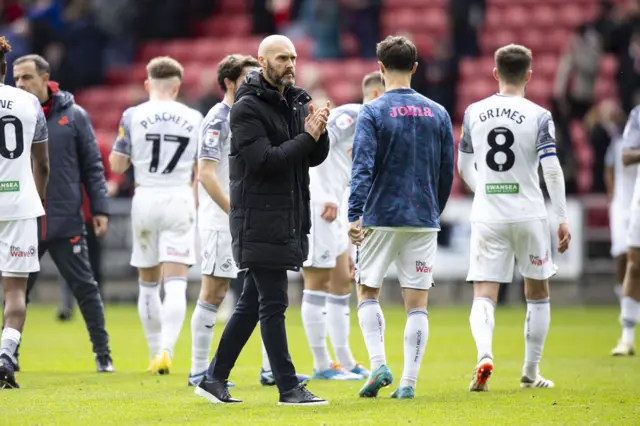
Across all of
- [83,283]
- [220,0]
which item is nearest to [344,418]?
[83,283]

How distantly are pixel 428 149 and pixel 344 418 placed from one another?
7.15ft

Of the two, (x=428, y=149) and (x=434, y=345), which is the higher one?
(x=428, y=149)

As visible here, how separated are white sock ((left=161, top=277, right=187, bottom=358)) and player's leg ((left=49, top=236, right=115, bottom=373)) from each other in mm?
624

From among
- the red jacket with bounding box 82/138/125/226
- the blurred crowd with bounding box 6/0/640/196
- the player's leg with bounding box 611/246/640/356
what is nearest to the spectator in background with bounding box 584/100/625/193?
the blurred crowd with bounding box 6/0/640/196

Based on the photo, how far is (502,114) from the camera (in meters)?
9.95

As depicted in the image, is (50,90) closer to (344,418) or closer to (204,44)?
(344,418)

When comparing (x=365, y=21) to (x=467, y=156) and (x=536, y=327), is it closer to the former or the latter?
(x=467, y=156)

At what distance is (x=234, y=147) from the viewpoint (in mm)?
8430

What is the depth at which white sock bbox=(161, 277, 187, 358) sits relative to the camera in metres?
11.2

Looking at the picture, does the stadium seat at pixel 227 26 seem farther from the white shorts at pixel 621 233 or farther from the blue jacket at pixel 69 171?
the blue jacket at pixel 69 171

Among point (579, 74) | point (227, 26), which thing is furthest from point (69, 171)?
point (227, 26)

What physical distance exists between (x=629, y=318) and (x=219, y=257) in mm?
5185

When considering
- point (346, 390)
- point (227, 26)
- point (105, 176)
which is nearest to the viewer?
point (346, 390)

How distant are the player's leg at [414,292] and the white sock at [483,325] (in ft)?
2.42
